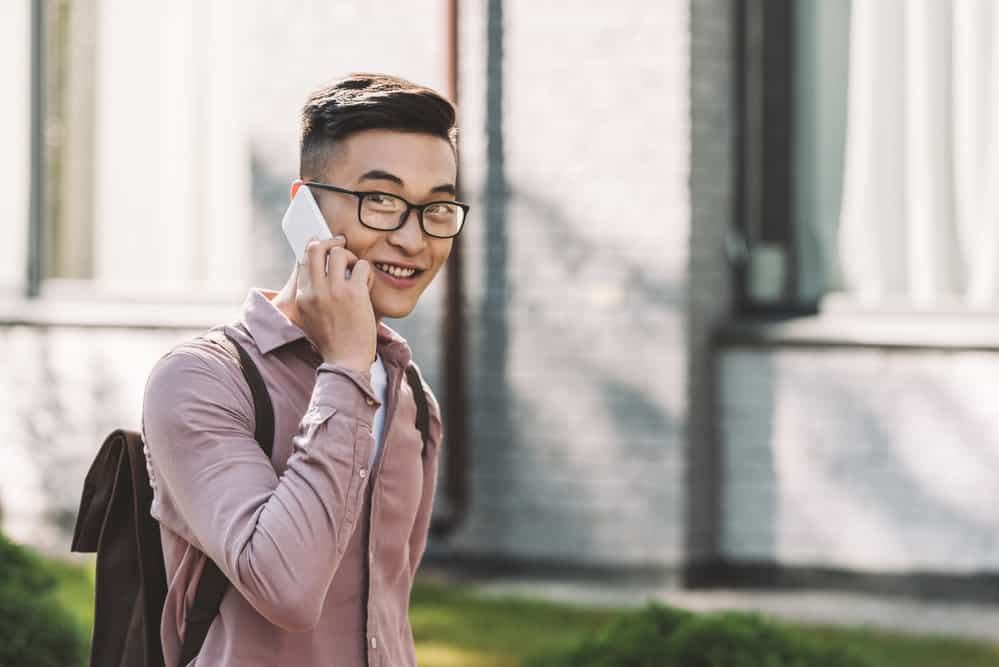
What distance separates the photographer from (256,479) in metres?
2.27

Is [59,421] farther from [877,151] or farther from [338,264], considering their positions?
[338,264]

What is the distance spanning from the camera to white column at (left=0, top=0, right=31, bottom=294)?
971 cm

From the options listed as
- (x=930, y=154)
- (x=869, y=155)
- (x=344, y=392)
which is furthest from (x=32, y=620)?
(x=930, y=154)

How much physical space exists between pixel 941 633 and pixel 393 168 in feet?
17.5

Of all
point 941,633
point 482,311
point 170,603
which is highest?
point 482,311

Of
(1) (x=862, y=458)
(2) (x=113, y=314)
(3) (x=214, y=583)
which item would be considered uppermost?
(2) (x=113, y=314)

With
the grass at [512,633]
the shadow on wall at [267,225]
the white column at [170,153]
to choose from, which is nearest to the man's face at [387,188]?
the grass at [512,633]

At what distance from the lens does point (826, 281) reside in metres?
8.34

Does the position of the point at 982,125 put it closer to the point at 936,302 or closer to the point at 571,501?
the point at 936,302

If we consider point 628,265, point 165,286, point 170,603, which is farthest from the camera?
point 165,286

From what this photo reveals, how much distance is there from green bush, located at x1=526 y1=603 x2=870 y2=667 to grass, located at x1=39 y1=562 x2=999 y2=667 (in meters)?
2.10

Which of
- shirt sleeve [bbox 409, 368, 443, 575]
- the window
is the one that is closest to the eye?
shirt sleeve [bbox 409, 368, 443, 575]

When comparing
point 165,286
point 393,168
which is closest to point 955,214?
point 165,286

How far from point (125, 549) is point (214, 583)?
0.21 m
